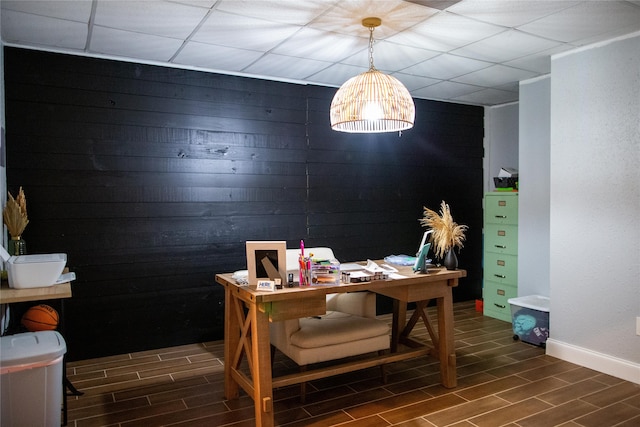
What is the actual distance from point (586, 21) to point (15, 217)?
13.6 feet

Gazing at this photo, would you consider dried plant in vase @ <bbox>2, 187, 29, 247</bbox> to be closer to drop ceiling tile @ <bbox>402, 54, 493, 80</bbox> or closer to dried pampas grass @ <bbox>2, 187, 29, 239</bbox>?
dried pampas grass @ <bbox>2, 187, 29, 239</bbox>

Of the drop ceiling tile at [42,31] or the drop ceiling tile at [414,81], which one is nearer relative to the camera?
the drop ceiling tile at [42,31]

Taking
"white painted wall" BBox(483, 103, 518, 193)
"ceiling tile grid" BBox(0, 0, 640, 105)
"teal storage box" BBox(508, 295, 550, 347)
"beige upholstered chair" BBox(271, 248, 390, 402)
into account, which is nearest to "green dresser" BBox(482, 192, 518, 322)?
"teal storage box" BBox(508, 295, 550, 347)

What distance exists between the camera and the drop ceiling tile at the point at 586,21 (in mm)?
2889

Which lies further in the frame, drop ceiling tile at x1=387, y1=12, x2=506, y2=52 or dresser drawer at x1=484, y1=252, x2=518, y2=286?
dresser drawer at x1=484, y1=252, x2=518, y2=286

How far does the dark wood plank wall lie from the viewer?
144 inches

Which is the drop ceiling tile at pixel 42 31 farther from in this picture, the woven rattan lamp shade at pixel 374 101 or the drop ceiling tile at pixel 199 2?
the woven rattan lamp shade at pixel 374 101

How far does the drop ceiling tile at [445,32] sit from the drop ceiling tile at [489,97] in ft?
5.67

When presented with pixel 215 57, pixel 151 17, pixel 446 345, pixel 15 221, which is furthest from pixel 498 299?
pixel 15 221

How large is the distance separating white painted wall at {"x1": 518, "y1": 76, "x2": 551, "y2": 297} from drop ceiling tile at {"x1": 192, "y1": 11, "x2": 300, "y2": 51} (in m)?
2.68

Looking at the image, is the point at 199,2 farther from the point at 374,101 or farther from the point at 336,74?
the point at 336,74

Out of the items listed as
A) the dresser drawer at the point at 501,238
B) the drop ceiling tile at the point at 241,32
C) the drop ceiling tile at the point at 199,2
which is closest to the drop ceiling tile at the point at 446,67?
the drop ceiling tile at the point at 241,32

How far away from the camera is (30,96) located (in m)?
3.57

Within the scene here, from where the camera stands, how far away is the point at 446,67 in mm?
4168
